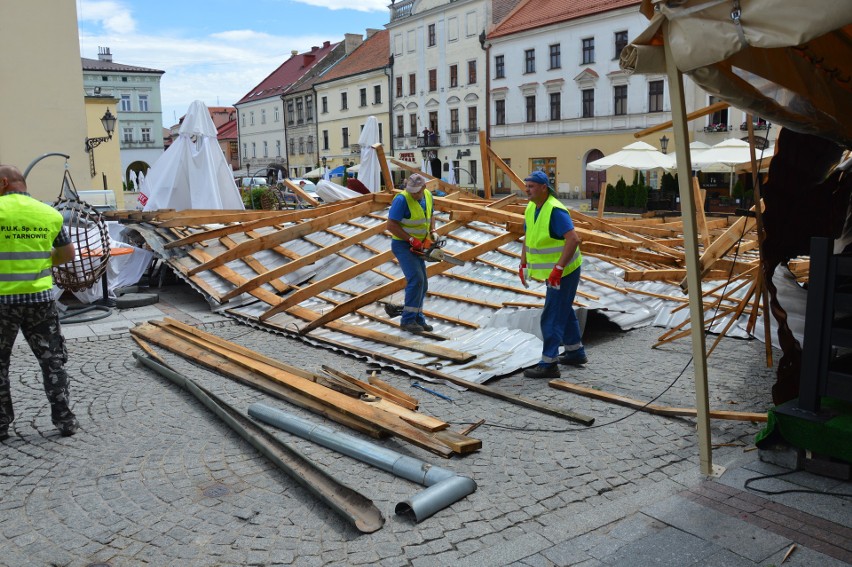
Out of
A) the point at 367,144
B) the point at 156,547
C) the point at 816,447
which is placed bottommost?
the point at 156,547

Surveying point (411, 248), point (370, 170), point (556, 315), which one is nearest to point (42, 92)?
point (370, 170)

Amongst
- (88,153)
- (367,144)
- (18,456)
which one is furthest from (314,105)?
(18,456)

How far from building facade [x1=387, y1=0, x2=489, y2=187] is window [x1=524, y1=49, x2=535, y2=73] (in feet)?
11.4

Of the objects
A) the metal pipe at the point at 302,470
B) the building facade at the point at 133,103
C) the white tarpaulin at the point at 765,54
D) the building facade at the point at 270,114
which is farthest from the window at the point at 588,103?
the building facade at the point at 133,103

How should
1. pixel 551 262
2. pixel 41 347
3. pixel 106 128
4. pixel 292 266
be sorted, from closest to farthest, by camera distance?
pixel 41 347 < pixel 551 262 < pixel 292 266 < pixel 106 128

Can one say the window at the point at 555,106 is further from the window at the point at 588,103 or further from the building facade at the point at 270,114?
the building facade at the point at 270,114

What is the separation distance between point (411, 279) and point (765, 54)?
4425 mm

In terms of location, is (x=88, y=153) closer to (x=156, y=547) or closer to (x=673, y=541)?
(x=156, y=547)

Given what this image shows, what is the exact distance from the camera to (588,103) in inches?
1499

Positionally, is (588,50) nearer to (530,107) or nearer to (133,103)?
(530,107)

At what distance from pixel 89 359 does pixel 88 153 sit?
52.6 ft

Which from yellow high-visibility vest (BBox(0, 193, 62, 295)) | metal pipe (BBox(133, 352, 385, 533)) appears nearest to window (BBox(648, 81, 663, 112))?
metal pipe (BBox(133, 352, 385, 533))

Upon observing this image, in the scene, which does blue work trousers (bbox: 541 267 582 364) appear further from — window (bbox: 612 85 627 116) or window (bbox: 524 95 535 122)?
window (bbox: 524 95 535 122)

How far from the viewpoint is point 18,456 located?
481cm
